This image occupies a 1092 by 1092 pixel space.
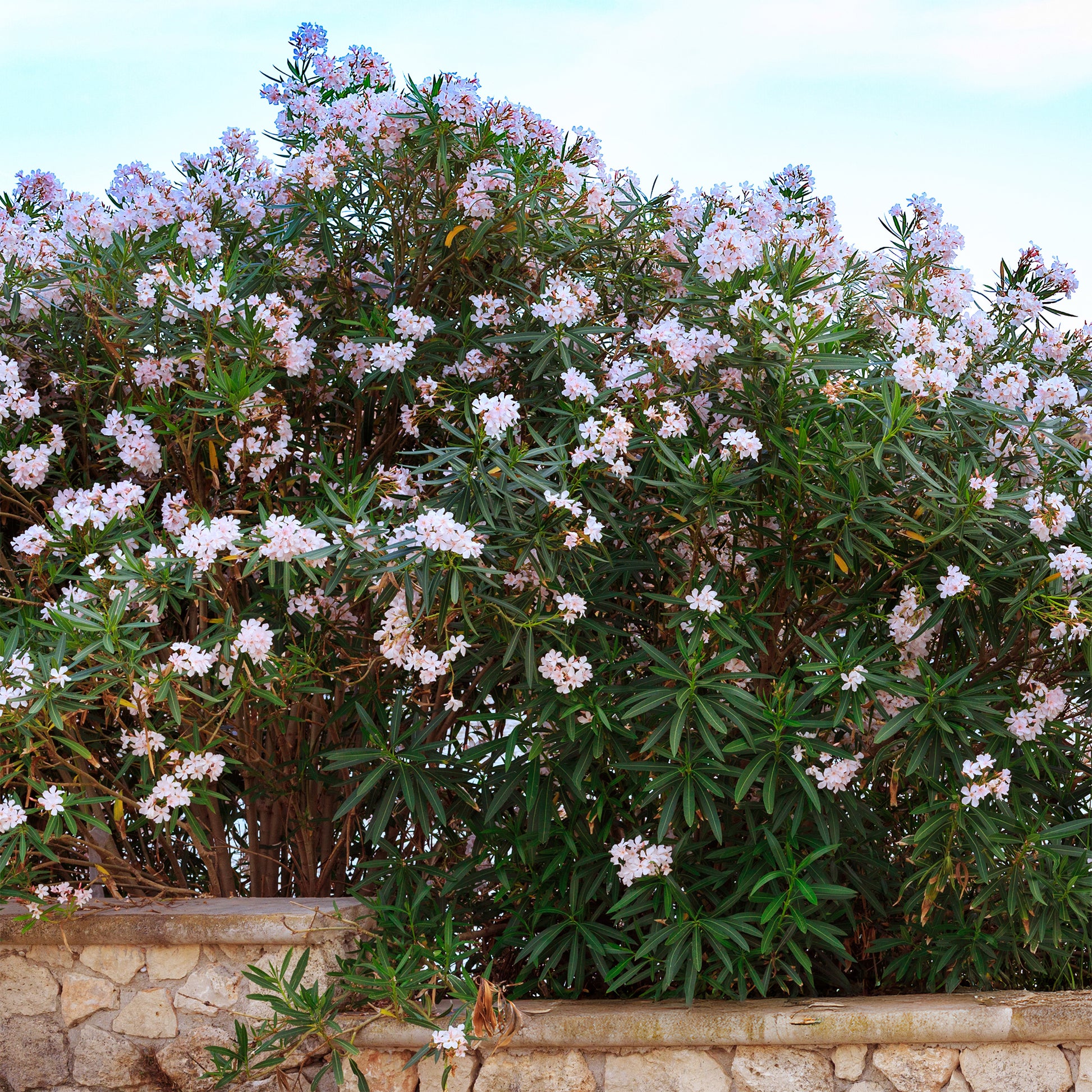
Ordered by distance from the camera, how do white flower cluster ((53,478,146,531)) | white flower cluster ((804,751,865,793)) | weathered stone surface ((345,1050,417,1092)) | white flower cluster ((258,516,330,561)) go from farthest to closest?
weathered stone surface ((345,1050,417,1092)) → white flower cluster ((53,478,146,531)) → white flower cluster ((804,751,865,793)) → white flower cluster ((258,516,330,561))

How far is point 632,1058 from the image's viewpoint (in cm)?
289

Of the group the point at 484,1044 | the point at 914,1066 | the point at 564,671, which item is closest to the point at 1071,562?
the point at 564,671

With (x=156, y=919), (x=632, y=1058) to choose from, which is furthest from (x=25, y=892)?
(x=632, y=1058)

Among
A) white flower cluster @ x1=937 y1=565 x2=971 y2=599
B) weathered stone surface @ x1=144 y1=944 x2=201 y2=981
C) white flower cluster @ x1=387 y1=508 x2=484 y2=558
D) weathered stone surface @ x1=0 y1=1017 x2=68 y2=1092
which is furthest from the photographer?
weathered stone surface @ x1=0 y1=1017 x2=68 y2=1092

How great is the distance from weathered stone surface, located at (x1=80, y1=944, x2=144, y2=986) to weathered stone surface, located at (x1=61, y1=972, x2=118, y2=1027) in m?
0.03

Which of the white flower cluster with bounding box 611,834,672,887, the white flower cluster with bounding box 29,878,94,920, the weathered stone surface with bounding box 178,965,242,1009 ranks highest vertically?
the white flower cluster with bounding box 611,834,672,887

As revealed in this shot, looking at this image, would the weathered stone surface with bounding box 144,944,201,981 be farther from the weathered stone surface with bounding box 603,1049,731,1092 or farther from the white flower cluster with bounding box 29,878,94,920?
the weathered stone surface with bounding box 603,1049,731,1092

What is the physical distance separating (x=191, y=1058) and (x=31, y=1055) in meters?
0.52

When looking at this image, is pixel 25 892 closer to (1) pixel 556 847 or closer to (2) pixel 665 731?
Answer: (1) pixel 556 847

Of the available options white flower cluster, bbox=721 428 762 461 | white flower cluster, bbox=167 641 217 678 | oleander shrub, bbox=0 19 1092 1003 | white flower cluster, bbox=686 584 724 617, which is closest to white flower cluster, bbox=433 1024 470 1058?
oleander shrub, bbox=0 19 1092 1003

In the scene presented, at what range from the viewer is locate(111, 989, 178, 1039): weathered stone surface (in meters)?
3.10

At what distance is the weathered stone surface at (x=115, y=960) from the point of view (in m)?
3.14

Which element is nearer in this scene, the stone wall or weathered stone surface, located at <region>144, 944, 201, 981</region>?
the stone wall

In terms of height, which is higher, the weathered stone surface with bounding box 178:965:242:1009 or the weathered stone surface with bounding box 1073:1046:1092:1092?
the weathered stone surface with bounding box 178:965:242:1009
